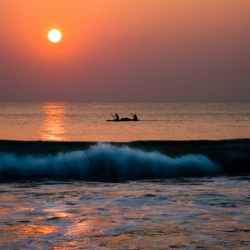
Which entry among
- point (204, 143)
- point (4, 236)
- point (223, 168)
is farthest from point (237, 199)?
point (204, 143)

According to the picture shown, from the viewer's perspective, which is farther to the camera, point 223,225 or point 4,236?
point 223,225

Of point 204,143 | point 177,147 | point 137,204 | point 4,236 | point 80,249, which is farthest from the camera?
point 204,143

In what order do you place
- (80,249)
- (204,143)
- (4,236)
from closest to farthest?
(80,249) < (4,236) < (204,143)

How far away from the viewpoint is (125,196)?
1798cm

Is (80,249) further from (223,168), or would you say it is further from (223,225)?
(223,168)

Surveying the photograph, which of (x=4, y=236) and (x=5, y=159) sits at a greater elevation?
(x=5, y=159)

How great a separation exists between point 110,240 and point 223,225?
2886mm

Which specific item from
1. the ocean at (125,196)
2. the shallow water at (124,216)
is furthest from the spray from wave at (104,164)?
the shallow water at (124,216)

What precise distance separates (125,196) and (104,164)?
806 cm

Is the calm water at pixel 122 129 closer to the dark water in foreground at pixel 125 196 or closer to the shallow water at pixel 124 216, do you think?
the dark water in foreground at pixel 125 196

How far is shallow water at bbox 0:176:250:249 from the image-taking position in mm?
12305

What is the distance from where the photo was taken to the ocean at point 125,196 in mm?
12617

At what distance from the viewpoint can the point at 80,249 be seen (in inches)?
462

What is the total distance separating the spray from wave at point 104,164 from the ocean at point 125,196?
43 millimetres
